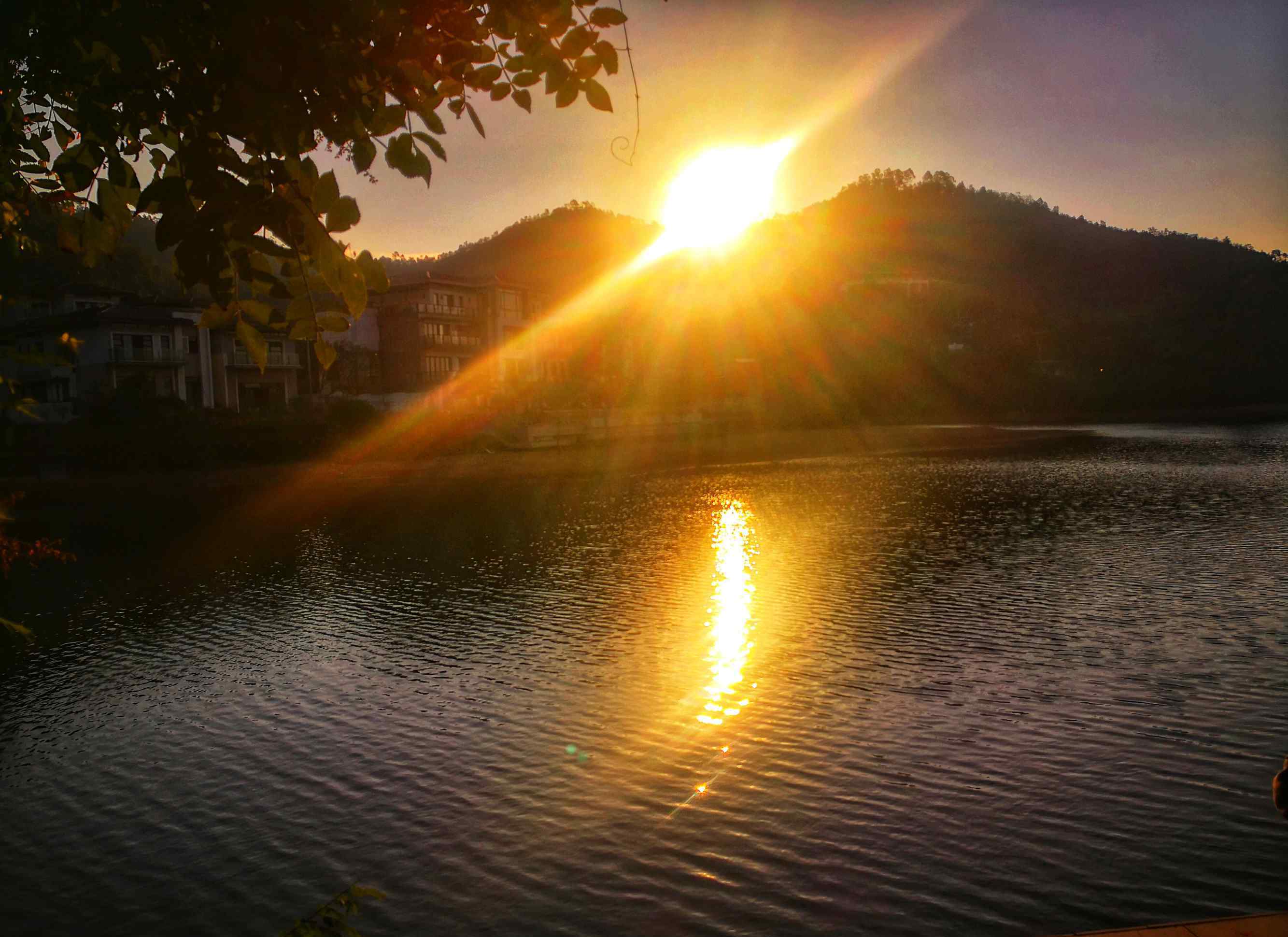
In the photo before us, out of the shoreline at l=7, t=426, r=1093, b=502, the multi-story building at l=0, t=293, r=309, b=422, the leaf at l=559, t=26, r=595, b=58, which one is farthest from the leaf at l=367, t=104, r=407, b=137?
the multi-story building at l=0, t=293, r=309, b=422

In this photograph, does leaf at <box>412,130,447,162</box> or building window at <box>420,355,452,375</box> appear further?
building window at <box>420,355,452,375</box>

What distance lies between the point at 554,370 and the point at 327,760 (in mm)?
75461

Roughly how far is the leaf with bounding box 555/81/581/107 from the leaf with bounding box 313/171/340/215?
887mm

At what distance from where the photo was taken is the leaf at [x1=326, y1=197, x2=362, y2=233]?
2812mm

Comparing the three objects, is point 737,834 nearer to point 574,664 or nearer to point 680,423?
point 574,664

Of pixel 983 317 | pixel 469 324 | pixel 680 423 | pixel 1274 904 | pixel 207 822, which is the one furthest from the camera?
pixel 983 317

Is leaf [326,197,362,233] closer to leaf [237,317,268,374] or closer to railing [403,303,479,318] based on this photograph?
leaf [237,317,268,374]

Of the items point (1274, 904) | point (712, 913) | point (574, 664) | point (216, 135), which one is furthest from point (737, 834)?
point (216, 135)

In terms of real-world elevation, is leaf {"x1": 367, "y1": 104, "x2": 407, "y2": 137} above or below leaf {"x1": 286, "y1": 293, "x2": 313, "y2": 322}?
above

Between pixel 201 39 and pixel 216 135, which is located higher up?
pixel 201 39

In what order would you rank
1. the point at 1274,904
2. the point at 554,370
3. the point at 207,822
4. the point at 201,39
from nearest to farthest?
Result: the point at 201,39, the point at 1274,904, the point at 207,822, the point at 554,370

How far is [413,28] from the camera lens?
3217 millimetres

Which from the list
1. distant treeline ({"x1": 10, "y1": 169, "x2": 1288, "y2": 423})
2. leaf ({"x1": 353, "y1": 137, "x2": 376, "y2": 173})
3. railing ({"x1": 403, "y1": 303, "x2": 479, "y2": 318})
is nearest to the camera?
leaf ({"x1": 353, "y1": 137, "x2": 376, "y2": 173})

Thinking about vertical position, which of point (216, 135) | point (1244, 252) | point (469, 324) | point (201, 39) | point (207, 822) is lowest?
point (207, 822)
